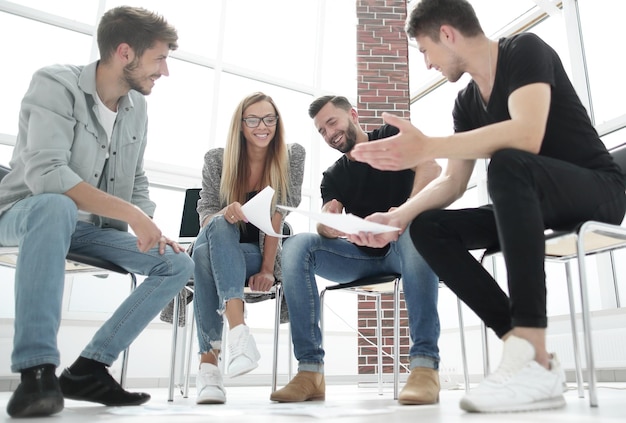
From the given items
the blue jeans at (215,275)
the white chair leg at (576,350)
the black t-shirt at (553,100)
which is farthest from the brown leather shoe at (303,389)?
the black t-shirt at (553,100)

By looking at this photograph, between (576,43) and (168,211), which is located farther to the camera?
(168,211)

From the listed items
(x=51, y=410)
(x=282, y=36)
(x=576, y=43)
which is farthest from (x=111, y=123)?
(x=282, y=36)

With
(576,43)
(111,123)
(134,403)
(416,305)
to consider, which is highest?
(576,43)

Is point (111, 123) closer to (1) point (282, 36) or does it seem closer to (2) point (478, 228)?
(2) point (478, 228)

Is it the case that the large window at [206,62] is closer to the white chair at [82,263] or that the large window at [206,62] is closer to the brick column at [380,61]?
the brick column at [380,61]

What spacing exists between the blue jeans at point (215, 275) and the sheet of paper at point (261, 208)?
5.7 inches

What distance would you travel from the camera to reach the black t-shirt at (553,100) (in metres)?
1.24

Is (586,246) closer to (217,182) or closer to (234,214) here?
(234,214)

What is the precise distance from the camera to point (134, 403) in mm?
1410

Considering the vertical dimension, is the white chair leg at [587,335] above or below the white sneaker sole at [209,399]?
above

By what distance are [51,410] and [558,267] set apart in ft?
11.6

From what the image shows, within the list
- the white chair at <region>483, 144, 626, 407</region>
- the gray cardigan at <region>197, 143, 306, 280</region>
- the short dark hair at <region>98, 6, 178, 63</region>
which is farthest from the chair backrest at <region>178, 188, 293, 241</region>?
the white chair at <region>483, 144, 626, 407</region>

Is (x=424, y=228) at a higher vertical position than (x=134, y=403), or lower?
higher

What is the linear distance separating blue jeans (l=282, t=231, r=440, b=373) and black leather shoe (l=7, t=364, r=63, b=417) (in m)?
0.74
